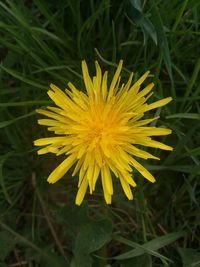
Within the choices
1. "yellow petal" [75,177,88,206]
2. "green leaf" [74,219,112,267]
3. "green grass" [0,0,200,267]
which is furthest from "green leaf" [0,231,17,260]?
"yellow petal" [75,177,88,206]

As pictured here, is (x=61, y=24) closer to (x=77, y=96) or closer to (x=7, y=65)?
(x=7, y=65)

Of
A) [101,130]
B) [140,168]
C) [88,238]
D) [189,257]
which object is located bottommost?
[189,257]

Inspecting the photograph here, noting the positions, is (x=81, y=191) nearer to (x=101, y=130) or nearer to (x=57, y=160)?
(x=101, y=130)

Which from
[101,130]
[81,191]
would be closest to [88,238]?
[81,191]

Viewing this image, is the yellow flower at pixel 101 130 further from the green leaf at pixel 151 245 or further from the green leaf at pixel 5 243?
the green leaf at pixel 5 243

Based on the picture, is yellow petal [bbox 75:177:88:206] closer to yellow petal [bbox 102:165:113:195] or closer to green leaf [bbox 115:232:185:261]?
yellow petal [bbox 102:165:113:195]

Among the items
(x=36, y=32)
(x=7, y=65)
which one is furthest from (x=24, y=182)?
(x=36, y=32)

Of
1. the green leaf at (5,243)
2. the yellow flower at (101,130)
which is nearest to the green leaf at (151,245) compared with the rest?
the yellow flower at (101,130)
